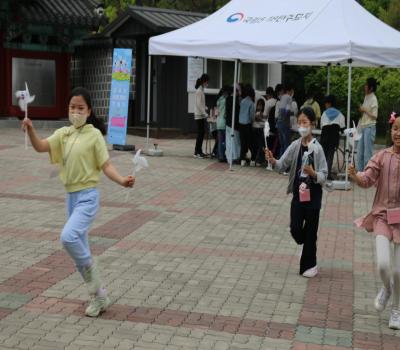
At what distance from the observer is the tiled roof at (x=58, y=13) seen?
20609 millimetres

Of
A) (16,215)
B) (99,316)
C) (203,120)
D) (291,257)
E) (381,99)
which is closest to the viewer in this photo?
(99,316)

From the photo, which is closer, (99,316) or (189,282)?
(99,316)

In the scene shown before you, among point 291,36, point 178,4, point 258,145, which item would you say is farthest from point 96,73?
point 291,36

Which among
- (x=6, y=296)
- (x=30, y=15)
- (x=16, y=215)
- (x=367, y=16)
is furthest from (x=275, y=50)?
(x=30, y=15)

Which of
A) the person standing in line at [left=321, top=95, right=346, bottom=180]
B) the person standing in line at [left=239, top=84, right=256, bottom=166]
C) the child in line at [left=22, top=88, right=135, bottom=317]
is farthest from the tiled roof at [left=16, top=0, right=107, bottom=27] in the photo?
the child in line at [left=22, top=88, right=135, bottom=317]

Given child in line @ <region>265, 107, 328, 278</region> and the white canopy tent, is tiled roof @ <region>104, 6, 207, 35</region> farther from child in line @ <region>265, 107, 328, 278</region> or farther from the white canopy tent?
child in line @ <region>265, 107, 328, 278</region>

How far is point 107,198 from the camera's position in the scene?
35.0ft

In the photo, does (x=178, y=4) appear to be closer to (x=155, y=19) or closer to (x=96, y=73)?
(x=96, y=73)

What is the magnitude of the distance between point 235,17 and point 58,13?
25.1ft

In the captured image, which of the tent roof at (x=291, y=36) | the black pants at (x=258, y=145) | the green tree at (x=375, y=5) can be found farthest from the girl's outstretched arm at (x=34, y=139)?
the green tree at (x=375, y=5)

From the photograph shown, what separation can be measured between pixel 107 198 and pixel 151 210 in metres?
1.16

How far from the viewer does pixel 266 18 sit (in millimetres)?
14578

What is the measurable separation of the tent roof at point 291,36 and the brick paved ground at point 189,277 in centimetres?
282

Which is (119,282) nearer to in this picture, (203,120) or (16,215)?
(16,215)
